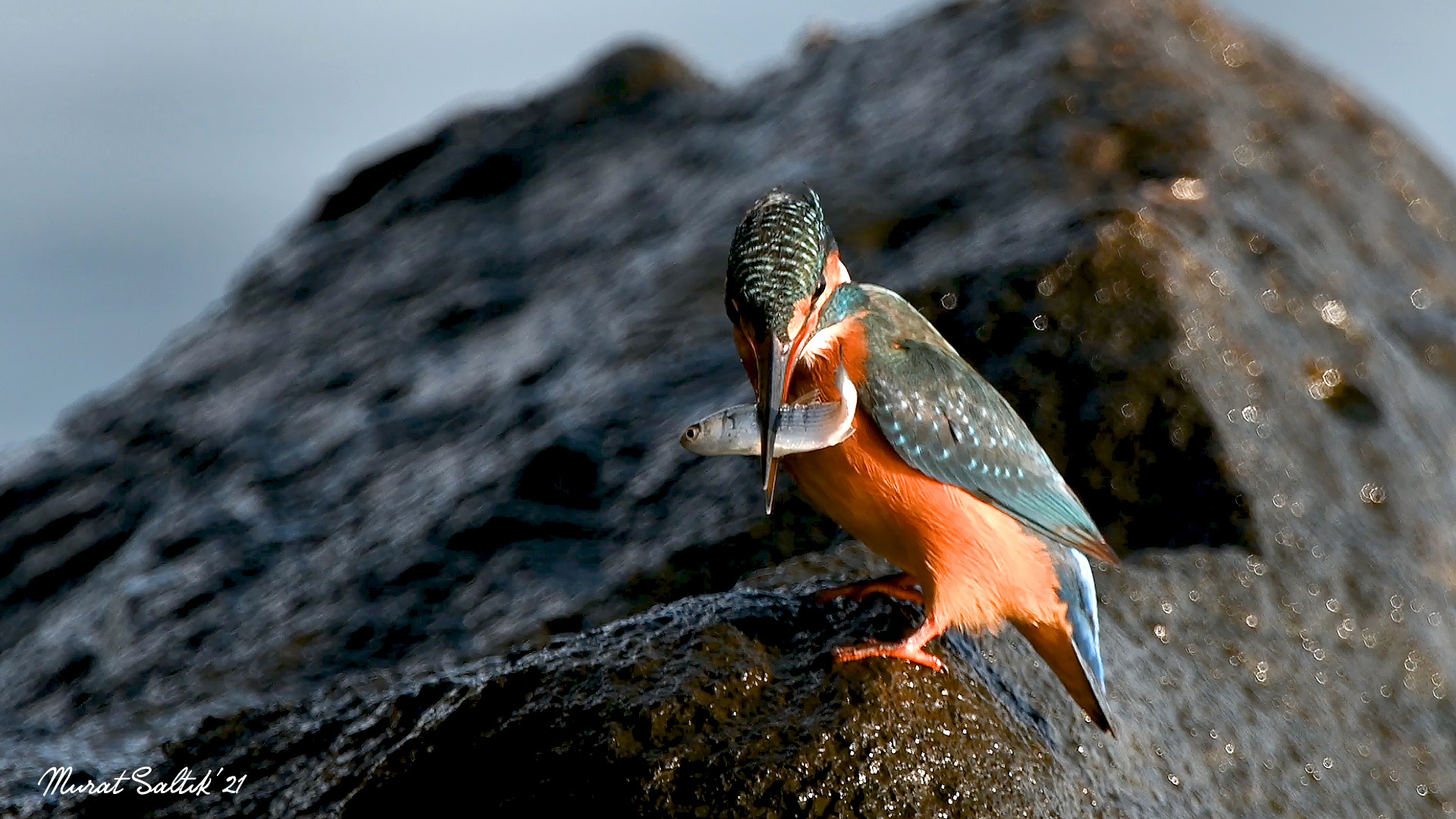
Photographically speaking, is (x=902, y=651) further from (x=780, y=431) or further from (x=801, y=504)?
(x=801, y=504)

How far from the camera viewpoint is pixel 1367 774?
15.4 ft

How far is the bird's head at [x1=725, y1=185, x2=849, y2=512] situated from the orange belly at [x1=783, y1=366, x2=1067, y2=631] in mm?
209

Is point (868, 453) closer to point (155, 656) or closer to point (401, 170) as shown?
point (155, 656)

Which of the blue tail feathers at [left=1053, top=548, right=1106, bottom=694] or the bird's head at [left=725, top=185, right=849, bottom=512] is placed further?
the blue tail feathers at [left=1053, top=548, right=1106, bottom=694]

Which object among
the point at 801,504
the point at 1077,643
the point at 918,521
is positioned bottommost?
the point at 801,504

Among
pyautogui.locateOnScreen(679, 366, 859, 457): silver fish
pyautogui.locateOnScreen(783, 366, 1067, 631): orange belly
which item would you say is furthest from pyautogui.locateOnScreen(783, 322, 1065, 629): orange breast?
pyautogui.locateOnScreen(679, 366, 859, 457): silver fish

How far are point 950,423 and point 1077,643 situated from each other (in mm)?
595

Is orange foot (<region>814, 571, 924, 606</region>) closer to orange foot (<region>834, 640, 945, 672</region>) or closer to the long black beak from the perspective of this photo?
orange foot (<region>834, 640, 945, 672</region>)

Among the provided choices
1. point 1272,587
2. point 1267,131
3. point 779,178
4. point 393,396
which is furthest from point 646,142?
point 1272,587

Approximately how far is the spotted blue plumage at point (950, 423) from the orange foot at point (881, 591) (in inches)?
12.4

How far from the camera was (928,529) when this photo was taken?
363 centimetres

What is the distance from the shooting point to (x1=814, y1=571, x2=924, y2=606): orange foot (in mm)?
3881

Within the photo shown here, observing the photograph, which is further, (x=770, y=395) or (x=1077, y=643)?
(x=1077, y=643)

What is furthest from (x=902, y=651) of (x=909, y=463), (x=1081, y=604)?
(x=1081, y=604)
